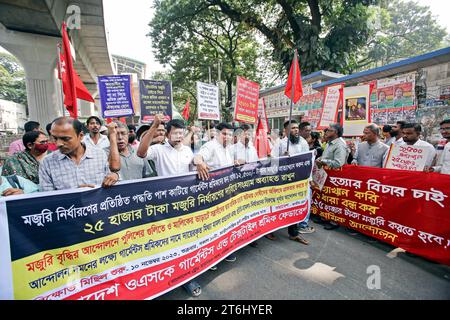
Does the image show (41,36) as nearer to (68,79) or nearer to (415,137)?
(68,79)

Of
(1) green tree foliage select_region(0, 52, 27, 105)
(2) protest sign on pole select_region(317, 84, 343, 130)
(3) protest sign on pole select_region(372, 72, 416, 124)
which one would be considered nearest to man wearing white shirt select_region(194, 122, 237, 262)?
(2) protest sign on pole select_region(317, 84, 343, 130)

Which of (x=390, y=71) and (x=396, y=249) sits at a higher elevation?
(x=390, y=71)

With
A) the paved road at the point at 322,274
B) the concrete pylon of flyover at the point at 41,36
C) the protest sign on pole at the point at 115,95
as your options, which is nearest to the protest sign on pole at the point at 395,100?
the paved road at the point at 322,274

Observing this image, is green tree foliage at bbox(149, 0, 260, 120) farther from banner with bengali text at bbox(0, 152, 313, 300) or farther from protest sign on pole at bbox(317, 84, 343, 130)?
banner with bengali text at bbox(0, 152, 313, 300)

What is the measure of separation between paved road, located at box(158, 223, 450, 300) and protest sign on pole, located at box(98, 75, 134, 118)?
458 cm

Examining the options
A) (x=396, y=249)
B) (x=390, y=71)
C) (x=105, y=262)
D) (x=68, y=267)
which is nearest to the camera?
(x=68, y=267)

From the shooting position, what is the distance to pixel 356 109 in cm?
490

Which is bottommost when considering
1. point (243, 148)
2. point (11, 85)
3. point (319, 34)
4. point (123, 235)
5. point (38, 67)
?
point (123, 235)

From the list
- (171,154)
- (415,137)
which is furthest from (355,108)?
(171,154)

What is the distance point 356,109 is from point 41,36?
10998 millimetres
